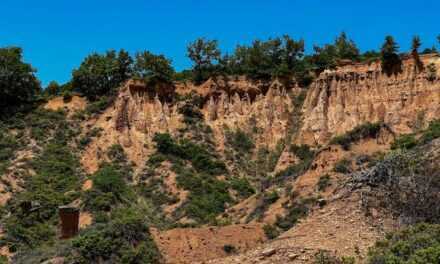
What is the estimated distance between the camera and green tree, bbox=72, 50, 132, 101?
5675 cm

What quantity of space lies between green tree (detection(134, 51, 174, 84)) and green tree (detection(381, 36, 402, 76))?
18.5 metres

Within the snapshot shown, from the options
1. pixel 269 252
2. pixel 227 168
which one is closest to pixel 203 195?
pixel 227 168

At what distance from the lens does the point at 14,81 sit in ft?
181

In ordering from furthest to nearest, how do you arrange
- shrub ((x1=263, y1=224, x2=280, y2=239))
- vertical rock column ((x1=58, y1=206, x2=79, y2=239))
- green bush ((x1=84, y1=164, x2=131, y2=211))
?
green bush ((x1=84, y1=164, x2=131, y2=211))
vertical rock column ((x1=58, y1=206, x2=79, y2=239))
shrub ((x1=263, y1=224, x2=280, y2=239))

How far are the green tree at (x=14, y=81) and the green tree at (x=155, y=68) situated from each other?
10.2 metres

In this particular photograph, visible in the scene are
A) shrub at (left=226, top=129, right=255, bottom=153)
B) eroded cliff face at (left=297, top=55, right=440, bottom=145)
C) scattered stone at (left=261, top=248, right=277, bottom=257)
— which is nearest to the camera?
scattered stone at (left=261, top=248, right=277, bottom=257)

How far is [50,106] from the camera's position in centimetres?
5528

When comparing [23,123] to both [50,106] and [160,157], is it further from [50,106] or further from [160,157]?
[160,157]

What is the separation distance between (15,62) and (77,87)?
590 cm

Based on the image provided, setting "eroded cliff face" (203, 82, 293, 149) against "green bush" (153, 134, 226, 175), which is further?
"eroded cliff face" (203, 82, 293, 149)

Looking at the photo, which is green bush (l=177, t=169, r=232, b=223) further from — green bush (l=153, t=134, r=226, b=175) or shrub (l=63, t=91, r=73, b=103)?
shrub (l=63, t=91, r=73, b=103)

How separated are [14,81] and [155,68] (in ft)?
41.1

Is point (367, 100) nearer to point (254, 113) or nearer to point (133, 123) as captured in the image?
point (254, 113)

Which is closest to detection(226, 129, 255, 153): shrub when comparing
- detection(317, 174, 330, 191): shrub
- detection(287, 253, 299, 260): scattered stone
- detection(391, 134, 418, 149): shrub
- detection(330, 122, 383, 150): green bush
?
detection(330, 122, 383, 150): green bush
